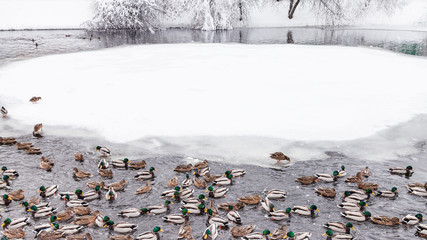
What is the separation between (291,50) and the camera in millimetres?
24219

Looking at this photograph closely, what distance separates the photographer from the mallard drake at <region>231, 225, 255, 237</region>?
19.4 feet

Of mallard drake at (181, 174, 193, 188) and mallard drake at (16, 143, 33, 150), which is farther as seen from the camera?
mallard drake at (16, 143, 33, 150)

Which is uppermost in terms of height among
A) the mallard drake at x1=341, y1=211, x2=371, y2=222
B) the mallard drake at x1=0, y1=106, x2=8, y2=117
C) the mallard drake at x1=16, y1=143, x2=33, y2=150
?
the mallard drake at x1=0, y1=106, x2=8, y2=117

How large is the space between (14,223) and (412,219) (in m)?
7.50

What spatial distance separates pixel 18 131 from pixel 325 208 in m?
9.19

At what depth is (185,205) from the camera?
22.0 feet

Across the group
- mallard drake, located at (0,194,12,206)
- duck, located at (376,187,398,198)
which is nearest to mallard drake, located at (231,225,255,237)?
duck, located at (376,187,398,198)

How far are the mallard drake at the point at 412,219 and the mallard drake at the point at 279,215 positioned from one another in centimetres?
217

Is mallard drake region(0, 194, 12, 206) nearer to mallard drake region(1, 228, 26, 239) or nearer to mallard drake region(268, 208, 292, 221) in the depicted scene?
mallard drake region(1, 228, 26, 239)

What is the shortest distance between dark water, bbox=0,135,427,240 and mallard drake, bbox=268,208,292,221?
10 centimetres

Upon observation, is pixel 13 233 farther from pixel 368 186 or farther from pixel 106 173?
pixel 368 186

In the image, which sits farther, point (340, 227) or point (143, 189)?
point (143, 189)

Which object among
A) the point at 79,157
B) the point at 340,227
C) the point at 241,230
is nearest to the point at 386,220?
the point at 340,227

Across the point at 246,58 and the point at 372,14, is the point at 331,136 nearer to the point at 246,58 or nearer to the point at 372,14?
the point at 246,58
